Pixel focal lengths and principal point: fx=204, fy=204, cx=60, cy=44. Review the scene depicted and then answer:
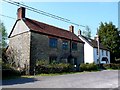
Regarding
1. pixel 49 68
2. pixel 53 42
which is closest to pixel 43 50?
pixel 53 42

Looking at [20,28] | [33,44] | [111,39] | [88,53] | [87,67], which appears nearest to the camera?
[33,44]

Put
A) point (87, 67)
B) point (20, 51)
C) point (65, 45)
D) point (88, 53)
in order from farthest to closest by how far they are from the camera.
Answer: point (88, 53) < point (65, 45) < point (87, 67) < point (20, 51)

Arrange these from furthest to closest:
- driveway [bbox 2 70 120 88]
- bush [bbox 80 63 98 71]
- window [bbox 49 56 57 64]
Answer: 1. bush [bbox 80 63 98 71]
2. window [bbox 49 56 57 64]
3. driveway [bbox 2 70 120 88]

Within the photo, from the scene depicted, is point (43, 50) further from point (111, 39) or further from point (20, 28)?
point (111, 39)

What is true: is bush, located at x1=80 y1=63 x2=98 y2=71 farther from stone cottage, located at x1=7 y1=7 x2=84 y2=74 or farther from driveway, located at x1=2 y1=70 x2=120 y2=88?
driveway, located at x1=2 y1=70 x2=120 y2=88

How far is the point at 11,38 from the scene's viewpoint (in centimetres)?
3409

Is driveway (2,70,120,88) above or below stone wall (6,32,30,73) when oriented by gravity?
below

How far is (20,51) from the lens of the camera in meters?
31.0

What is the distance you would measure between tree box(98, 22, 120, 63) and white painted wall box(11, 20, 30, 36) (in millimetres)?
39199

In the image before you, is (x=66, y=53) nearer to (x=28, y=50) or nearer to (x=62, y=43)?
(x=62, y=43)

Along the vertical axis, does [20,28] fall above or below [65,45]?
above

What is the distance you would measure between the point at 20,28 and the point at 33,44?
4.01 meters

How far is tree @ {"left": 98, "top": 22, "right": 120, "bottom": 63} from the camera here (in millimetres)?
65062

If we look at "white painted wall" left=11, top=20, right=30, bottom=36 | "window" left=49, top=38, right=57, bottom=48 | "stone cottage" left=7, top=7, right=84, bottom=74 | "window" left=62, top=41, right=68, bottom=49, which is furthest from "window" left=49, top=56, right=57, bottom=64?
"white painted wall" left=11, top=20, right=30, bottom=36
